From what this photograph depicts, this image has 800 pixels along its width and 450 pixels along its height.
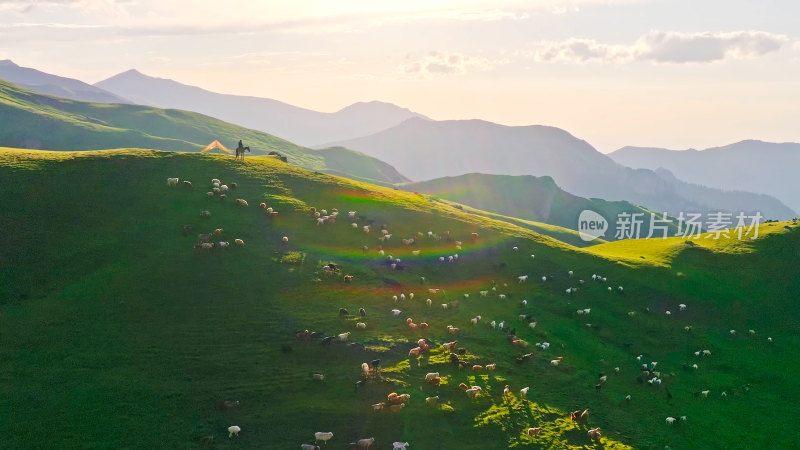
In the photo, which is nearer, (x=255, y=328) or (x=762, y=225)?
(x=255, y=328)

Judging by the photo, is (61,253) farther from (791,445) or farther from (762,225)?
(762,225)

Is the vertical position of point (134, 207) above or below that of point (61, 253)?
above

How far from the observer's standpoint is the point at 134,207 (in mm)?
57250

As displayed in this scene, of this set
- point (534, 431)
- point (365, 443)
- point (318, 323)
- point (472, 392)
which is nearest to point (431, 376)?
point (472, 392)

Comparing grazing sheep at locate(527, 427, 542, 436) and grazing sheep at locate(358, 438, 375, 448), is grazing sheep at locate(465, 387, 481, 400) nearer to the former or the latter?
grazing sheep at locate(527, 427, 542, 436)

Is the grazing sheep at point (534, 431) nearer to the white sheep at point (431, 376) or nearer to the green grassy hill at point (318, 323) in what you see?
the green grassy hill at point (318, 323)

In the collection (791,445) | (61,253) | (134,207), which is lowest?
(791,445)

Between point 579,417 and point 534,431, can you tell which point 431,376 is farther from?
point 579,417

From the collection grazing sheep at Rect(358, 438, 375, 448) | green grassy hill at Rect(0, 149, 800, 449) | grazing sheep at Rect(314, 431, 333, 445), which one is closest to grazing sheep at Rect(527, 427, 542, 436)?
green grassy hill at Rect(0, 149, 800, 449)

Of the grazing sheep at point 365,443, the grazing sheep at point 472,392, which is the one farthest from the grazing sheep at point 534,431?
the grazing sheep at point 365,443

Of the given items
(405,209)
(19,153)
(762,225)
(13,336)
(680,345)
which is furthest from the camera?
(762,225)

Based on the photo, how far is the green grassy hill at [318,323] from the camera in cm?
3294

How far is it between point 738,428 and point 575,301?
2012cm

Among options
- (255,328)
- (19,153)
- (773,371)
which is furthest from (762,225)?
(19,153)
